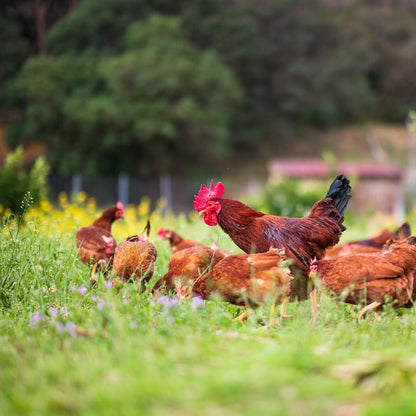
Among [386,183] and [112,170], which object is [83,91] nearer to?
[112,170]

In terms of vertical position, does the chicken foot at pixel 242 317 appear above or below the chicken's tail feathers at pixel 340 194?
below

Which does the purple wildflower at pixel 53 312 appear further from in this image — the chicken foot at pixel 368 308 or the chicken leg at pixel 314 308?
the chicken foot at pixel 368 308

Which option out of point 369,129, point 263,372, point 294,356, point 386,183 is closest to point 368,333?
point 294,356

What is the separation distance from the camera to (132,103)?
2727cm

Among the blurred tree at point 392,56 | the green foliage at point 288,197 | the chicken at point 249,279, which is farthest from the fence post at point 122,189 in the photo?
the blurred tree at point 392,56

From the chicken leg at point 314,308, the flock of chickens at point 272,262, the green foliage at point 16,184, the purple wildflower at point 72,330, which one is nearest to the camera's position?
the purple wildflower at point 72,330

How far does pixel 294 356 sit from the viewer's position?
7.91 feet

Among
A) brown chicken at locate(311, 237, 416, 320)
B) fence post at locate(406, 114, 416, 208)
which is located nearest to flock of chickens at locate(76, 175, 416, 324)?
brown chicken at locate(311, 237, 416, 320)

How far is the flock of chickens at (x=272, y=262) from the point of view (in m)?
3.74

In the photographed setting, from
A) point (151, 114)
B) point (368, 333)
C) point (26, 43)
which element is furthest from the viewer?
point (26, 43)

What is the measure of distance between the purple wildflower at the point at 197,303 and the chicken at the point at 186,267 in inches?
20.6

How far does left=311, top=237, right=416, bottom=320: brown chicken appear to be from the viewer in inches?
151

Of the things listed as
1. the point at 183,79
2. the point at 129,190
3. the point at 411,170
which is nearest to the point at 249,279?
the point at 129,190

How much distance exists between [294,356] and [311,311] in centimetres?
134
